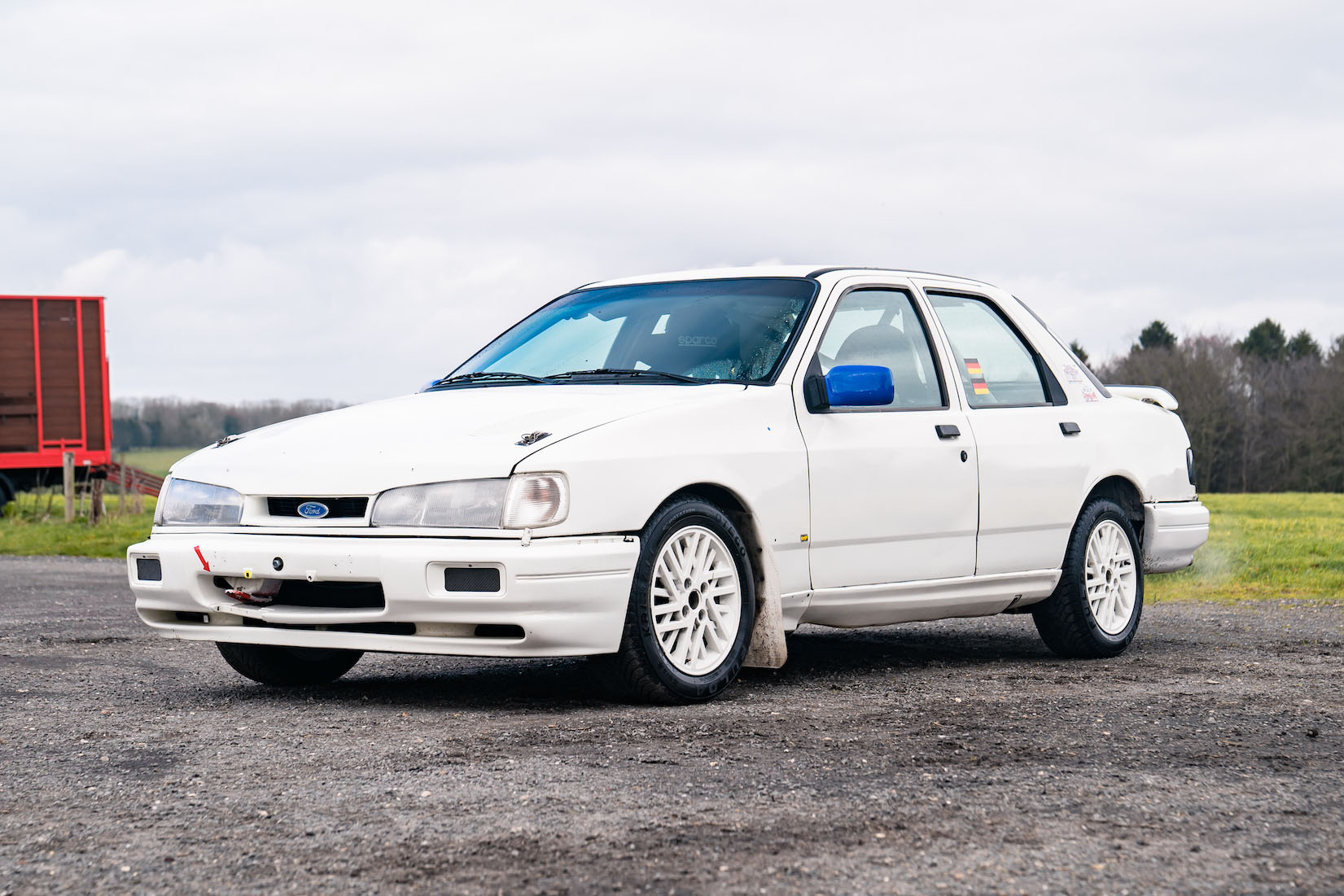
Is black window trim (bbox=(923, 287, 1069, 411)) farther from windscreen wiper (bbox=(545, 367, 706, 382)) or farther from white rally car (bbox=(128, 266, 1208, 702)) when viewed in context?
windscreen wiper (bbox=(545, 367, 706, 382))

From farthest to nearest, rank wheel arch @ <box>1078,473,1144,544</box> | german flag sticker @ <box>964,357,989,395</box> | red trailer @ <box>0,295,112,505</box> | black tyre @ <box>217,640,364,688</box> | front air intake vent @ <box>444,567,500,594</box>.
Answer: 1. red trailer @ <box>0,295,112,505</box>
2. wheel arch @ <box>1078,473,1144,544</box>
3. german flag sticker @ <box>964,357,989,395</box>
4. black tyre @ <box>217,640,364,688</box>
5. front air intake vent @ <box>444,567,500,594</box>

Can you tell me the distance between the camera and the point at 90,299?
24547 mm

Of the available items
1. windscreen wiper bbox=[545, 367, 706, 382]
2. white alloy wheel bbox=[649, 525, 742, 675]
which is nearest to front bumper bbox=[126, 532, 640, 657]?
white alloy wheel bbox=[649, 525, 742, 675]

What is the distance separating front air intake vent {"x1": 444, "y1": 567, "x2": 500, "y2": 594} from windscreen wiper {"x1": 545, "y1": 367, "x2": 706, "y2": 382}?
1.40m

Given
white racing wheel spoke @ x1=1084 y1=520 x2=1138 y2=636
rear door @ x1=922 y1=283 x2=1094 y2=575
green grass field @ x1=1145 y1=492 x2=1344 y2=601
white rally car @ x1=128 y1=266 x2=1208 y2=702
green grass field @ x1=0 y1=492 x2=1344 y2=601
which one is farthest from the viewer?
green grass field @ x1=0 y1=492 x2=1344 y2=601

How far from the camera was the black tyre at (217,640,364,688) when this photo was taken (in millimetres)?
6309

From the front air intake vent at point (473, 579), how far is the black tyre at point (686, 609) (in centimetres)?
51

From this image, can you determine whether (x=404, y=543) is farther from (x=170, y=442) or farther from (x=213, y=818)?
(x=170, y=442)

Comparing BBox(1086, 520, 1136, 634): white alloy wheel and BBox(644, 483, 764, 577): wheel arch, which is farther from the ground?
BBox(644, 483, 764, 577): wheel arch

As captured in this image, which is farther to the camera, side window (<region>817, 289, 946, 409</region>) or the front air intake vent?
side window (<region>817, 289, 946, 409</region>)

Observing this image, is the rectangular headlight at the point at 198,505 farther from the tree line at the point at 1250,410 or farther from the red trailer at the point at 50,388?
the tree line at the point at 1250,410

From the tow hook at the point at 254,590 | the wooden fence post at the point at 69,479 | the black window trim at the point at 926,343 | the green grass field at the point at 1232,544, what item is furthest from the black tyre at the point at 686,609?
the wooden fence post at the point at 69,479

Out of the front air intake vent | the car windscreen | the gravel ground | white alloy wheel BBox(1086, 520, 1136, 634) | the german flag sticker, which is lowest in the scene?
the gravel ground

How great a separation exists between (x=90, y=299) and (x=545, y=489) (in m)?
21.3
